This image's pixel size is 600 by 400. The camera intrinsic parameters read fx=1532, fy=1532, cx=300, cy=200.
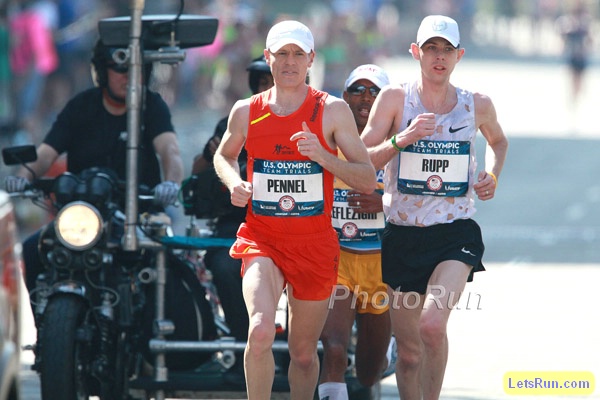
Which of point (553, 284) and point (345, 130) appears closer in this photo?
point (345, 130)

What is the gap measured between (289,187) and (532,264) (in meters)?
8.33

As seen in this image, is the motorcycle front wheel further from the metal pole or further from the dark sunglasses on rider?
the dark sunglasses on rider

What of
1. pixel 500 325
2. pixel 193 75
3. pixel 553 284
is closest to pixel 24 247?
pixel 500 325

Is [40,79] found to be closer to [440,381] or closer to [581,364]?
[581,364]

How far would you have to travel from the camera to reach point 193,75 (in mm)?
31016

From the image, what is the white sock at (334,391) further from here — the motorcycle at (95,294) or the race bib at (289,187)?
the race bib at (289,187)

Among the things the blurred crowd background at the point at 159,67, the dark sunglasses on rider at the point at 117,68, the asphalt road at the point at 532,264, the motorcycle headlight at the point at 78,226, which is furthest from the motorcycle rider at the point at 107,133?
the blurred crowd background at the point at 159,67

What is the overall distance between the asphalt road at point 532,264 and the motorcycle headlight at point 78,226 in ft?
5.33

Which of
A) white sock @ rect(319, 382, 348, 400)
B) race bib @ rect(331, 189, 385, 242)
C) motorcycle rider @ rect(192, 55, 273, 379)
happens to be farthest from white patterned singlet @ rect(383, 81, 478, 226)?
motorcycle rider @ rect(192, 55, 273, 379)

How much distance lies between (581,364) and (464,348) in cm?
103

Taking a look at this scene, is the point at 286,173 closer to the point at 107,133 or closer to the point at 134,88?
the point at 134,88

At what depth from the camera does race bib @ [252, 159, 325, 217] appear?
24.5 feet

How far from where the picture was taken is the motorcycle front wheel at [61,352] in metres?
7.90

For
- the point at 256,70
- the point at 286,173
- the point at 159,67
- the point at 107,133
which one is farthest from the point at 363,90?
the point at 159,67
